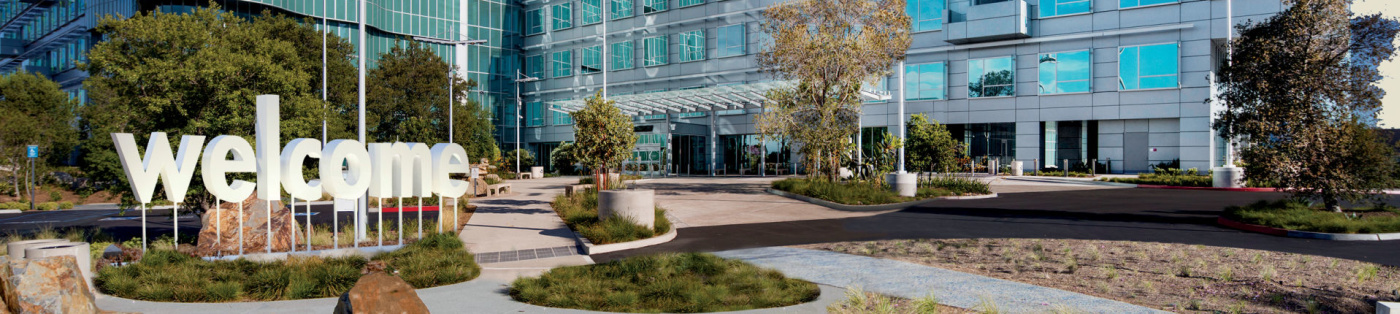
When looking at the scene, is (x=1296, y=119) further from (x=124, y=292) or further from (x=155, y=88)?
(x=155, y=88)

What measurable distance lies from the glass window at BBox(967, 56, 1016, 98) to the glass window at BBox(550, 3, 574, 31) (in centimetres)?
Answer: 3048

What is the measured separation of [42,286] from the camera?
6020mm

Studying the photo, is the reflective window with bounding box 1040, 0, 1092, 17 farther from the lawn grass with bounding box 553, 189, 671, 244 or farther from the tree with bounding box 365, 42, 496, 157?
the lawn grass with bounding box 553, 189, 671, 244

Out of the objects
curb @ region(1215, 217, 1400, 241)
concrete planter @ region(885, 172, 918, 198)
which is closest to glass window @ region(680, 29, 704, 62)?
concrete planter @ region(885, 172, 918, 198)

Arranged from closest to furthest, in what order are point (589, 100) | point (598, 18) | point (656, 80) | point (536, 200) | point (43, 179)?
1. point (589, 100)
2. point (536, 200)
3. point (43, 179)
4. point (656, 80)
5. point (598, 18)

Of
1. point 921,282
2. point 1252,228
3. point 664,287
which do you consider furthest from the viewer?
point 1252,228

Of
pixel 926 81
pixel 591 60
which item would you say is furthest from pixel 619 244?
pixel 591 60

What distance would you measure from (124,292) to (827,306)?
7346 mm

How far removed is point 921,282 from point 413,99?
3329cm

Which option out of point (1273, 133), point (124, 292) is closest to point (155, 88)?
point (124, 292)

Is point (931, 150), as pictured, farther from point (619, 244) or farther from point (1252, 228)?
point (619, 244)

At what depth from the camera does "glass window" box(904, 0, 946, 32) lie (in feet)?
149

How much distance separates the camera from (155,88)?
13445 millimetres

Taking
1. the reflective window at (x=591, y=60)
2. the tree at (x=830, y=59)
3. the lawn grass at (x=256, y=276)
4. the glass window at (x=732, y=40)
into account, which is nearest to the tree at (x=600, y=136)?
the lawn grass at (x=256, y=276)
